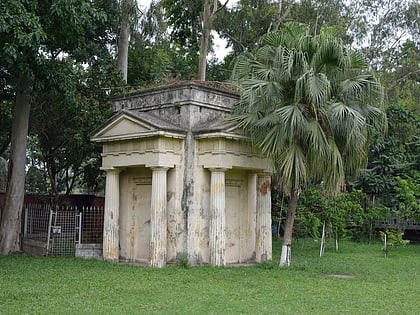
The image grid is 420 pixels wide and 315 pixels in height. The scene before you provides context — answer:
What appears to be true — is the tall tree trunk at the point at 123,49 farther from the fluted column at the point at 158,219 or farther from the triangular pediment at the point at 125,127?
the fluted column at the point at 158,219

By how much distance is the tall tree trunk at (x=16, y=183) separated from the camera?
18969 millimetres

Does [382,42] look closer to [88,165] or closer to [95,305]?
[88,165]

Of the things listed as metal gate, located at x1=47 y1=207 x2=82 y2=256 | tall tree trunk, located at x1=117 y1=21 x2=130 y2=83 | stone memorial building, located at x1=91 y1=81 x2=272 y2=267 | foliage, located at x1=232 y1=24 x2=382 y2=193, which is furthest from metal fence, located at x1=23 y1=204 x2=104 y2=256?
foliage, located at x1=232 y1=24 x2=382 y2=193

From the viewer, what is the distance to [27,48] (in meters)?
14.1

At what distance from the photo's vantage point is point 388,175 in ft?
99.4

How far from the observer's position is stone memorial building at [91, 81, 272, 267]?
51.5 feet

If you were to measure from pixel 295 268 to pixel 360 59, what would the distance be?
620 cm

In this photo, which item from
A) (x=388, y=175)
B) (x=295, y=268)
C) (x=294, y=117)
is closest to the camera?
(x=294, y=117)

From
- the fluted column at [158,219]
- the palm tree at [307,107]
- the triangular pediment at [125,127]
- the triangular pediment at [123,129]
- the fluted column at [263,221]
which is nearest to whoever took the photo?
the palm tree at [307,107]

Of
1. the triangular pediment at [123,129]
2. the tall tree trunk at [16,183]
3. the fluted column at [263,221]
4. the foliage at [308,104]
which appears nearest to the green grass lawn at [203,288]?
the fluted column at [263,221]

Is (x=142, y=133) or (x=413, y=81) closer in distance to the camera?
(x=142, y=133)

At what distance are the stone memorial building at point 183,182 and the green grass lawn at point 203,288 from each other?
1048mm

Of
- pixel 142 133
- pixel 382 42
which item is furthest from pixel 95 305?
pixel 382 42

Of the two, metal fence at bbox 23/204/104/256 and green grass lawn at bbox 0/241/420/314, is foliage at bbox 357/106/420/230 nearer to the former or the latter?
green grass lawn at bbox 0/241/420/314
